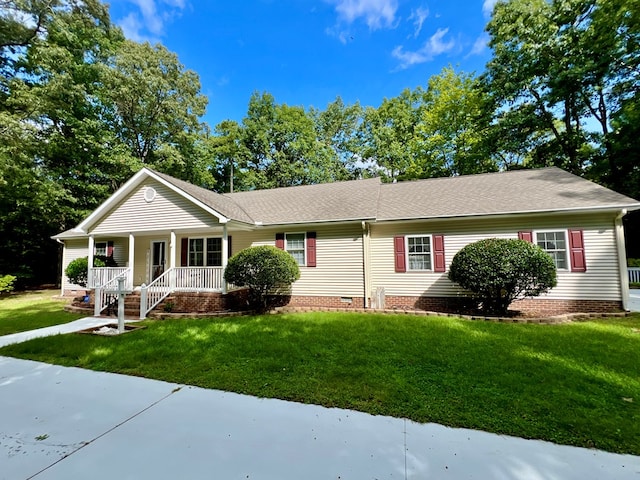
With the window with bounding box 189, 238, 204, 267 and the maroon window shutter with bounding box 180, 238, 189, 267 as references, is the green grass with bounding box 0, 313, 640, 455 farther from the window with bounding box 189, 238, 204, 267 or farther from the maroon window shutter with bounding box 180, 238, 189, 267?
the maroon window shutter with bounding box 180, 238, 189, 267

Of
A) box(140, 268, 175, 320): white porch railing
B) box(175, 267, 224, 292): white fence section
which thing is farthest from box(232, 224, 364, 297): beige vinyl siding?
box(140, 268, 175, 320): white porch railing

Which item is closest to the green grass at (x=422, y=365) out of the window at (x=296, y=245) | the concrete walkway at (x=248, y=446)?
the concrete walkway at (x=248, y=446)

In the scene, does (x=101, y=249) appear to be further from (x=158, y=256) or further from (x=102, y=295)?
(x=102, y=295)

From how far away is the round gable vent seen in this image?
11.1 m

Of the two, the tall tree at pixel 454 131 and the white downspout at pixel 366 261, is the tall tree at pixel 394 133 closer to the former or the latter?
the tall tree at pixel 454 131

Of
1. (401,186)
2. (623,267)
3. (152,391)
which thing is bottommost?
(152,391)

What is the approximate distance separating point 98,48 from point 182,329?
23611 millimetres

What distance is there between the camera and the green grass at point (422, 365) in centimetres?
326

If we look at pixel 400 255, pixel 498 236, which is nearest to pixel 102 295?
pixel 400 255

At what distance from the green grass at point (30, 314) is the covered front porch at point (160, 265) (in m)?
1.19

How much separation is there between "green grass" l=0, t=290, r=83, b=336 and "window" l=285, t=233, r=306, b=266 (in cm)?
755

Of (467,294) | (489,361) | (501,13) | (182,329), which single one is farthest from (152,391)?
(501,13)

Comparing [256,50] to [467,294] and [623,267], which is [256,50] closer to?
[467,294]

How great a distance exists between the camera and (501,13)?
16.4 metres
